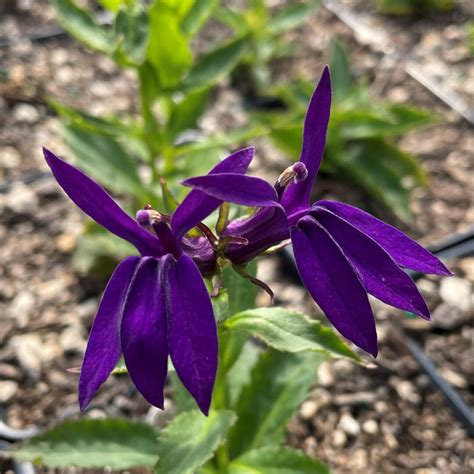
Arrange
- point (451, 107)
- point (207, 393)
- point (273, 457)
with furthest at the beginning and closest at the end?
point (451, 107), point (273, 457), point (207, 393)

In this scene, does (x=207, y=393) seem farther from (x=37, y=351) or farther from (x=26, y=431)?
(x=37, y=351)

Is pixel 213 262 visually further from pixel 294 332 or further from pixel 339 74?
pixel 339 74

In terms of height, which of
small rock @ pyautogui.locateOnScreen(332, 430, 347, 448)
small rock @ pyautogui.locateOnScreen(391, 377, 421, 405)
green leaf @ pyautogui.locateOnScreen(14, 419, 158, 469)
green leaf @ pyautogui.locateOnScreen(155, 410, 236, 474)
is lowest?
small rock @ pyautogui.locateOnScreen(332, 430, 347, 448)

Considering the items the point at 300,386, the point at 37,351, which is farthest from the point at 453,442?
the point at 37,351

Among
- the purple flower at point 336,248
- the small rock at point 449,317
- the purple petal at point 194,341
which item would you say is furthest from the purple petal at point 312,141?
the small rock at point 449,317

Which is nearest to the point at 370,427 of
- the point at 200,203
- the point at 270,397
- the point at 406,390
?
the point at 406,390

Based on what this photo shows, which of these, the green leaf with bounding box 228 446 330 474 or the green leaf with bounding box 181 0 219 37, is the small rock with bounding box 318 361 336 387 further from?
the green leaf with bounding box 181 0 219 37

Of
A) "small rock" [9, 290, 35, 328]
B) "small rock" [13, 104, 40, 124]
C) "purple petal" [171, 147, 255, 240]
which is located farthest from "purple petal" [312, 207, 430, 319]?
"small rock" [13, 104, 40, 124]

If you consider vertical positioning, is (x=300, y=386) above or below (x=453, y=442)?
above
